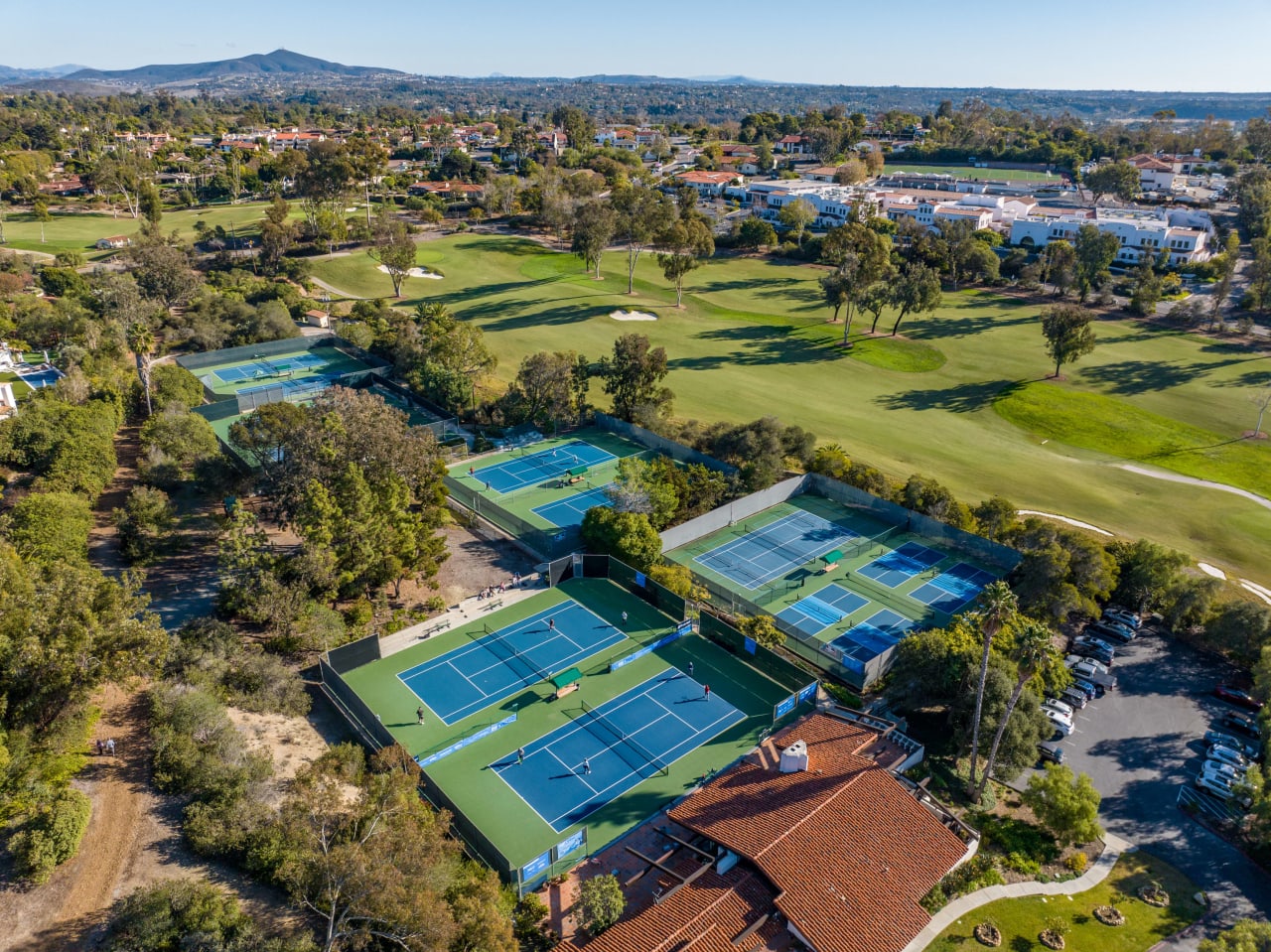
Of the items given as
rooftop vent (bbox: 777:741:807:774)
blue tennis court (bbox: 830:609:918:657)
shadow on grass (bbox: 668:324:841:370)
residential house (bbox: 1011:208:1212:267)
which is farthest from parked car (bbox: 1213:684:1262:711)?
residential house (bbox: 1011:208:1212:267)

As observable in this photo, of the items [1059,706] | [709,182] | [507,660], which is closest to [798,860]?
[1059,706]

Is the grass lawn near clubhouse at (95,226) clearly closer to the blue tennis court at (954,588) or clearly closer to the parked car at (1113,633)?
the blue tennis court at (954,588)

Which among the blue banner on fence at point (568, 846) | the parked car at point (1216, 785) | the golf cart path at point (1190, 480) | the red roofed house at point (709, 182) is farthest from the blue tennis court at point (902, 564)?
the red roofed house at point (709, 182)

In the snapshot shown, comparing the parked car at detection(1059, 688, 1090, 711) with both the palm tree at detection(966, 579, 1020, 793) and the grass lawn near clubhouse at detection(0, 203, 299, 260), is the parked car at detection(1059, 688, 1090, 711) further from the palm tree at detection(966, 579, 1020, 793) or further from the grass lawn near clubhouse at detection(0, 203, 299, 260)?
the grass lawn near clubhouse at detection(0, 203, 299, 260)

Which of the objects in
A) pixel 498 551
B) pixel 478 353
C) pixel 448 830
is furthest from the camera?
pixel 478 353

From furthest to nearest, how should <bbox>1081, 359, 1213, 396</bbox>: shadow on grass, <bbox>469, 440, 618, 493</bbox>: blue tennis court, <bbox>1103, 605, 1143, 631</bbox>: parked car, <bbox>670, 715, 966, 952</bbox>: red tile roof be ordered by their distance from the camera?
<bbox>1081, 359, 1213, 396</bbox>: shadow on grass < <bbox>469, 440, 618, 493</bbox>: blue tennis court < <bbox>1103, 605, 1143, 631</bbox>: parked car < <bbox>670, 715, 966, 952</bbox>: red tile roof

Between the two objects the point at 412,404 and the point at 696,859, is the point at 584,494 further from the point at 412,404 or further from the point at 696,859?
the point at 696,859

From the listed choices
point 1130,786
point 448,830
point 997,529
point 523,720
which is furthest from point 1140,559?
point 448,830
